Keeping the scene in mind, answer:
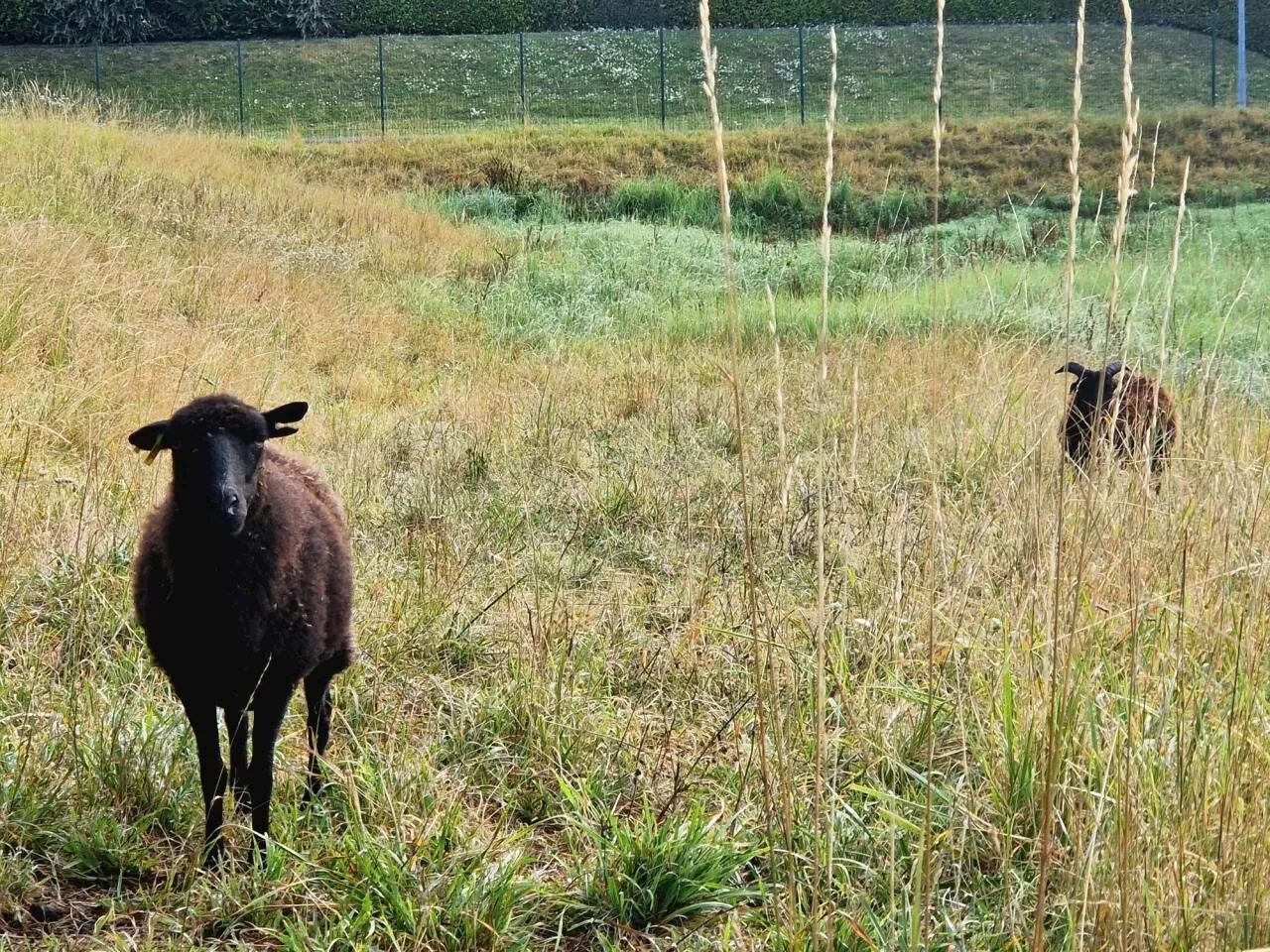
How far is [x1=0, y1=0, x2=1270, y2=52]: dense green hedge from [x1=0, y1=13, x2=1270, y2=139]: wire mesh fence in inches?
42.9

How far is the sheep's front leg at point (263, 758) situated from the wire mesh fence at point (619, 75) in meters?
28.5

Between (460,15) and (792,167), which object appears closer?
(792,167)

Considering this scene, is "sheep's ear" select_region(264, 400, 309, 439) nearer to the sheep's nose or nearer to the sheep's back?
the sheep's back

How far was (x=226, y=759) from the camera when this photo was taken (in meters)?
3.73

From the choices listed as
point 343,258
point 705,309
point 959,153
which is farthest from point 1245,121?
point 343,258

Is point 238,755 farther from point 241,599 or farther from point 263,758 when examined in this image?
point 241,599

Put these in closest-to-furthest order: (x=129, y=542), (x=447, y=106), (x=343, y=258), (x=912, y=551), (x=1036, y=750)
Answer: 1. (x=1036, y=750)
2. (x=912, y=551)
3. (x=129, y=542)
4. (x=343, y=258)
5. (x=447, y=106)

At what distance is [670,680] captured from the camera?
13.7ft

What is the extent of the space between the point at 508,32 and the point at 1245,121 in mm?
24915

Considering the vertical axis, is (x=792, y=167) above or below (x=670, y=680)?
above

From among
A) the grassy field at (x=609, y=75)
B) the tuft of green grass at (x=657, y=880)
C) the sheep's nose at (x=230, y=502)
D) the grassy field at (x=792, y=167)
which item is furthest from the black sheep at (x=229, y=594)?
the grassy field at (x=609, y=75)

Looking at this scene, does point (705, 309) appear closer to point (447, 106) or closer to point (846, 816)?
point (846, 816)

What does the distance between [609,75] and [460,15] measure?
8.35 metres

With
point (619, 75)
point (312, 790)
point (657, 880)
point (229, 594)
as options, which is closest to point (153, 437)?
point (229, 594)
